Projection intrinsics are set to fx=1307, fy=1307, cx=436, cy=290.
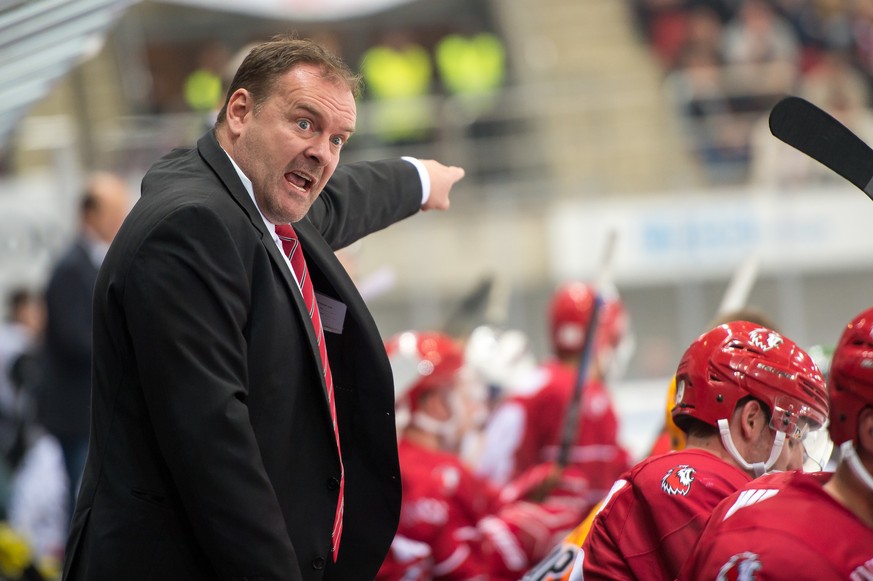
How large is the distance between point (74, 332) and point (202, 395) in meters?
4.13

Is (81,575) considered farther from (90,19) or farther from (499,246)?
(499,246)

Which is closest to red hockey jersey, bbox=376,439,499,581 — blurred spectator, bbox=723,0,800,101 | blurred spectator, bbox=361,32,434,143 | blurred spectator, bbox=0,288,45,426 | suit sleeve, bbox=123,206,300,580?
suit sleeve, bbox=123,206,300,580

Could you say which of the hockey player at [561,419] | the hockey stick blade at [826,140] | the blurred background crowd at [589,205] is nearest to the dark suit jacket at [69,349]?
the blurred background crowd at [589,205]

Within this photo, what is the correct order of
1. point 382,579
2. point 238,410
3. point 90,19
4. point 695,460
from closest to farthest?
point 238,410, point 695,460, point 90,19, point 382,579

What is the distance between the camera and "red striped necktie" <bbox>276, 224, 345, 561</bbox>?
2535mm

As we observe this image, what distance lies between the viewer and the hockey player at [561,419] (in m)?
5.87

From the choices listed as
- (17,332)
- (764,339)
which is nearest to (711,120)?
(17,332)

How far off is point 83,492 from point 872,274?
28.9 feet

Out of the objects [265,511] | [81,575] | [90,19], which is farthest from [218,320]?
[90,19]

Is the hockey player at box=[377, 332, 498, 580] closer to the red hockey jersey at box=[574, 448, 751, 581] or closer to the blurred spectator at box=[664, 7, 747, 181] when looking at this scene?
the red hockey jersey at box=[574, 448, 751, 581]

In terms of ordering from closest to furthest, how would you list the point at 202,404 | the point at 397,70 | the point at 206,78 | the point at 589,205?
the point at 202,404, the point at 589,205, the point at 206,78, the point at 397,70

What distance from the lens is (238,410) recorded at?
2.27 metres

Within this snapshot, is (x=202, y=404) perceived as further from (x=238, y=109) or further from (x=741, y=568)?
(x=741, y=568)

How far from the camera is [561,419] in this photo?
605 cm
